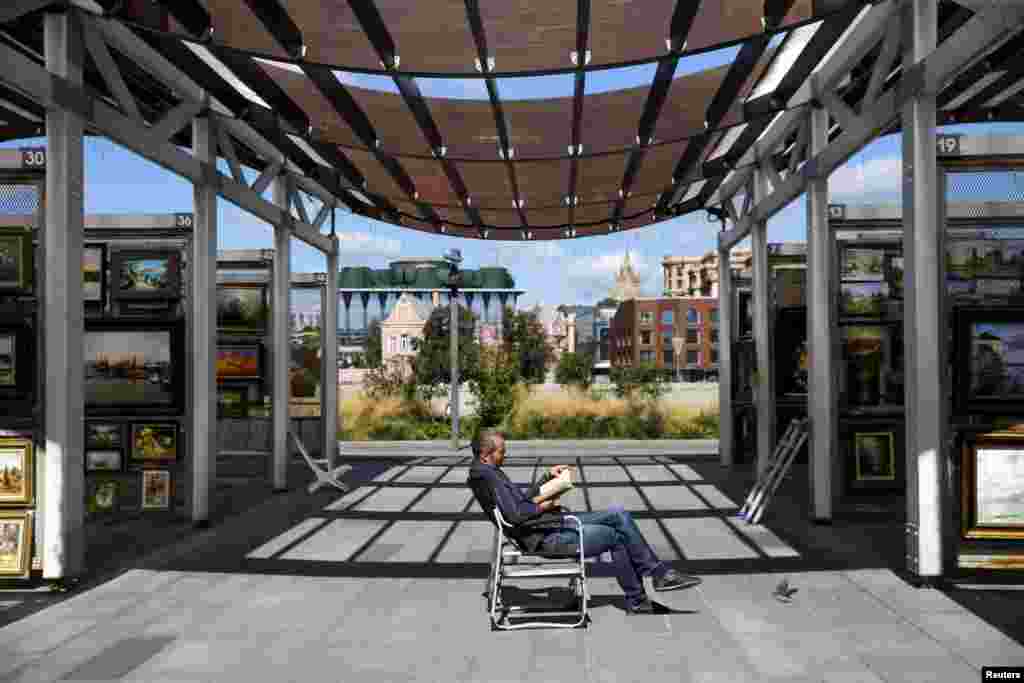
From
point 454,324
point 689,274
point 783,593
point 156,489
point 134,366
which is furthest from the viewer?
point 689,274

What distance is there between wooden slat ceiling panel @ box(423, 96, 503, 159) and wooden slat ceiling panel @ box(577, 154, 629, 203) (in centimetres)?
145

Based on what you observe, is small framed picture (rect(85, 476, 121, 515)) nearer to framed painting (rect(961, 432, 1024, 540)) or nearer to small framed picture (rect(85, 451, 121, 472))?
small framed picture (rect(85, 451, 121, 472))

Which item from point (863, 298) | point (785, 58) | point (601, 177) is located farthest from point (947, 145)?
point (601, 177)

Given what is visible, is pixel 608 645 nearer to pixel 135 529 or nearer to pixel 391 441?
pixel 135 529

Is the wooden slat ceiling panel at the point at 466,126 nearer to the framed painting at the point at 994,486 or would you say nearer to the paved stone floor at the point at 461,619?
the paved stone floor at the point at 461,619

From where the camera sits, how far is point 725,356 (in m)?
14.7

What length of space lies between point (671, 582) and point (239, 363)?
26.9 ft

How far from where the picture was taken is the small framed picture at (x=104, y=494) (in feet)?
31.2

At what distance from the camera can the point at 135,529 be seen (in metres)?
8.87

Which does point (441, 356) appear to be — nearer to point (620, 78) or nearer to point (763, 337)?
point (763, 337)

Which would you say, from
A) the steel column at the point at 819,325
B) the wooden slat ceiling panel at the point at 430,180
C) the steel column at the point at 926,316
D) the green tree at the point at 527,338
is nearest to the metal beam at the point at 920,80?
the steel column at the point at 926,316

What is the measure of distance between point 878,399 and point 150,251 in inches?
324

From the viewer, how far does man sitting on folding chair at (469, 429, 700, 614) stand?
5.47 metres

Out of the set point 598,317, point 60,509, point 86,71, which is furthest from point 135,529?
point 598,317
